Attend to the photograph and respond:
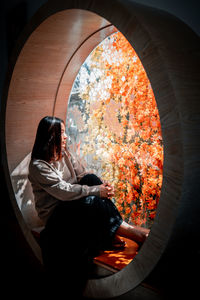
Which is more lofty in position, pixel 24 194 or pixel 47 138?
pixel 47 138

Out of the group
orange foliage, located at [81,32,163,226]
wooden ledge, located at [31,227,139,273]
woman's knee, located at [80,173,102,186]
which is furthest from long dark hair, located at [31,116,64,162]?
wooden ledge, located at [31,227,139,273]

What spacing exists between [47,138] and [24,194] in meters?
0.62

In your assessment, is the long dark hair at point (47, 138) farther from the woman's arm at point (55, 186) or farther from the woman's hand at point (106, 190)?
the woman's hand at point (106, 190)

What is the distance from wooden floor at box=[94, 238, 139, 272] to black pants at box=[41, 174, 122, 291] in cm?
5

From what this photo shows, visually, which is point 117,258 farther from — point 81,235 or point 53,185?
point 53,185

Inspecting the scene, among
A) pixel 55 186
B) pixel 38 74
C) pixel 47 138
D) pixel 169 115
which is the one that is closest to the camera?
pixel 169 115

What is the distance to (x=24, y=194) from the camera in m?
2.48

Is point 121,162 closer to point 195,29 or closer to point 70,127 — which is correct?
point 70,127

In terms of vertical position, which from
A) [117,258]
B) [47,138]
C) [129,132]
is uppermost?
[129,132]

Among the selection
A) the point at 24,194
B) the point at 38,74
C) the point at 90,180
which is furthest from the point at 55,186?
the point at 38,74

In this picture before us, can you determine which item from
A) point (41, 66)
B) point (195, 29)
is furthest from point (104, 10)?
point (41, 66)

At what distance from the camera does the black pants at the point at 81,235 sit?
191cm

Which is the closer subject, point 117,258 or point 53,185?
point 117,258

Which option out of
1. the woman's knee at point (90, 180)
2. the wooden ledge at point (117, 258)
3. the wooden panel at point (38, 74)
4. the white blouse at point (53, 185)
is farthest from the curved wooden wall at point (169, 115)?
the woman's knee at point (90, 180)
